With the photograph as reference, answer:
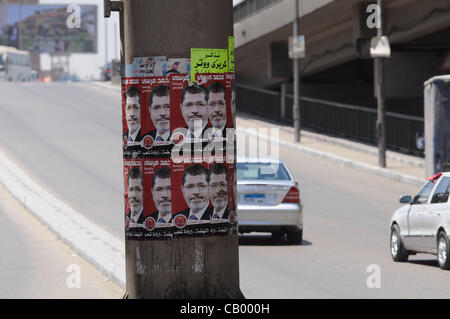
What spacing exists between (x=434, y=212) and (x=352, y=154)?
25.1 metres

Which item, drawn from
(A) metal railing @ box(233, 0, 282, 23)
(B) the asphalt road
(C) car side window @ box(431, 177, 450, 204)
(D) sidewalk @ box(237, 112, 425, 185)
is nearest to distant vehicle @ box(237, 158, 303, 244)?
(B) the asphalt road

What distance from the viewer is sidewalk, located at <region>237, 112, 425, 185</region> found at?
3634 cm

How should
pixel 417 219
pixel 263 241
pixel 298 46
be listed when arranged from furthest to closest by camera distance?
pixel 298 46, pixel 263 241, pixel 417 219

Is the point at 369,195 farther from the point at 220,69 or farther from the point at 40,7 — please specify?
the point at 40,7

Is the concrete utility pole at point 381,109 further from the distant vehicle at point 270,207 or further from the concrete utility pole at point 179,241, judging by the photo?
the concrete utility pole at point 179,241

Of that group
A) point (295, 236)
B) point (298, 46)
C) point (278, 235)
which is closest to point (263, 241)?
point (278, 235)

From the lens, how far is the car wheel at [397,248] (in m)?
18.5

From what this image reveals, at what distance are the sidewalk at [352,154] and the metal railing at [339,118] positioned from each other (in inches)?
37.0

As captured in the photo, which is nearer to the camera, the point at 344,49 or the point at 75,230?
the point at 75,230

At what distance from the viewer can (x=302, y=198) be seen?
2980cm

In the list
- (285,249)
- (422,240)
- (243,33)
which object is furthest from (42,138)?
(422,240)

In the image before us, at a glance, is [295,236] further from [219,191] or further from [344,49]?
[344,49]

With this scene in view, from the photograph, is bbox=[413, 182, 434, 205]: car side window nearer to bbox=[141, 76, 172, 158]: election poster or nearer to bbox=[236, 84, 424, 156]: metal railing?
bbox=[141, 76, 172, 158]: election poster

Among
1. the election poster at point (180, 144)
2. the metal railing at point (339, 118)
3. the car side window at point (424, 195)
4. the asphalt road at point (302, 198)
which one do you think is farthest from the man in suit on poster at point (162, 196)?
the metal railing at point (339, 118)
